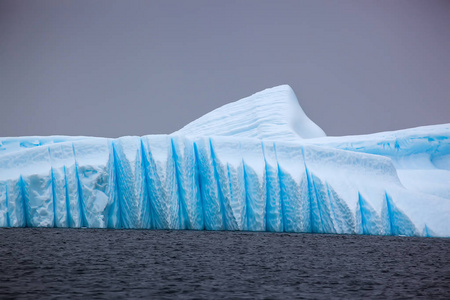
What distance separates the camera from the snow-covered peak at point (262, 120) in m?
9.80

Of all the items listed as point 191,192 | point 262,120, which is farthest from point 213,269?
point 262,120

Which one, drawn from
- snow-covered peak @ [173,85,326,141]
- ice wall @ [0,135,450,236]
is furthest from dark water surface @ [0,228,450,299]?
snow-covered peak @ [173,85,326,141]

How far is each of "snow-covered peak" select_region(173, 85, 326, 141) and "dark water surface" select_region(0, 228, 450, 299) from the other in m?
5.62

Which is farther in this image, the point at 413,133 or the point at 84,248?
the point at 413,133

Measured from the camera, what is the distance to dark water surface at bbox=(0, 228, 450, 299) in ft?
6.61

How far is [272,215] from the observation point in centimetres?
604

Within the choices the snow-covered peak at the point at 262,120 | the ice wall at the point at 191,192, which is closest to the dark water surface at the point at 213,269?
the ice wall at the point at 191,192

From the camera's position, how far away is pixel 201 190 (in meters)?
6.11

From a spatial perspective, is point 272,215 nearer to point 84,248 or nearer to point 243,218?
point 243,218

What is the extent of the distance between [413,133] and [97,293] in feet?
24.2

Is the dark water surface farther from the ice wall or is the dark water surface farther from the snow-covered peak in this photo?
the snow-covered peak

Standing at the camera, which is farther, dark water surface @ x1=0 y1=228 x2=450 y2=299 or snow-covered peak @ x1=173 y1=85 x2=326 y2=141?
snow-covered peak @ x1=173 y1=85 x2=326 y2=141

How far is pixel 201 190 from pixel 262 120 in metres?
4.19

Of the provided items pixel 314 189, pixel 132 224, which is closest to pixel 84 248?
pixel 132 224
